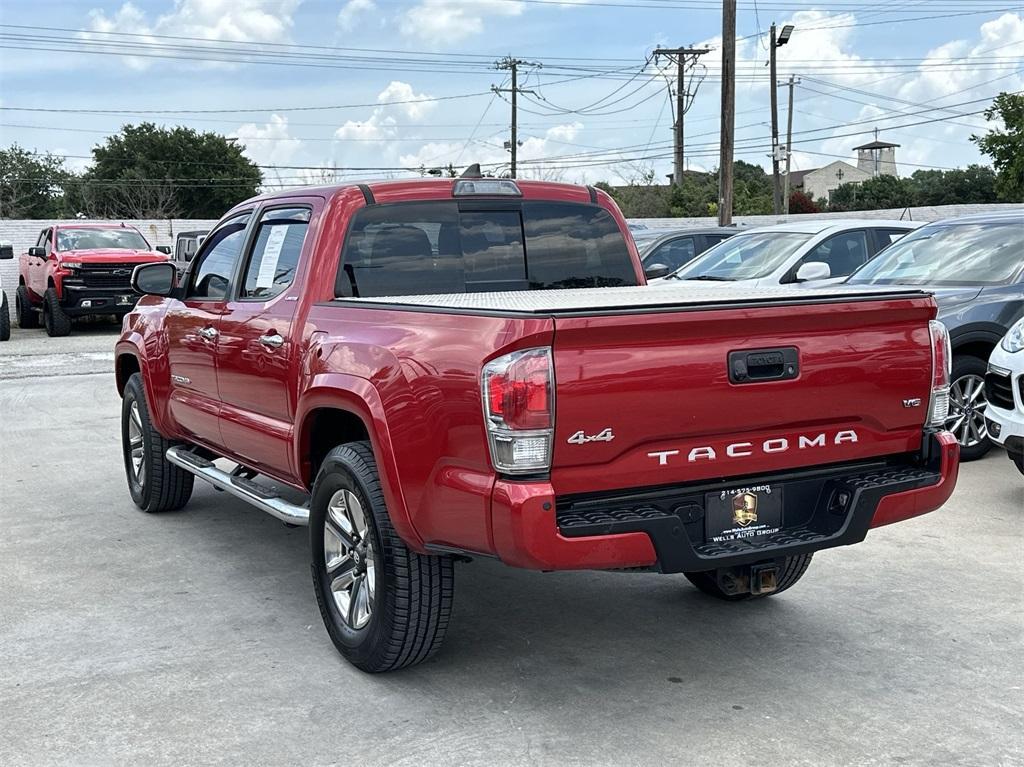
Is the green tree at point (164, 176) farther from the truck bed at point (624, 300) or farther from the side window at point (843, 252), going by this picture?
the truck bed at point (624, 300)

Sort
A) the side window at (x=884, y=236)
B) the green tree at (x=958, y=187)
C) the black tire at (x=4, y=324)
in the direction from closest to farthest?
the side window at (x=884, y=236) < the black tire at (x=4, y=324) < the green tree at (x=958, y=187)

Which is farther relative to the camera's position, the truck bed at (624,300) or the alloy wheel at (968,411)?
the alloy wheel at (968,411)

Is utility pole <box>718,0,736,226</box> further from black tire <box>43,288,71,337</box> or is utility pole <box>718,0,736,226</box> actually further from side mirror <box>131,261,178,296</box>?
side mirror <box>131,261,178,296</box>

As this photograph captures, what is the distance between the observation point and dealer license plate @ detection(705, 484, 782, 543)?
3893 mm

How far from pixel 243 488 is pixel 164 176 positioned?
6463cm

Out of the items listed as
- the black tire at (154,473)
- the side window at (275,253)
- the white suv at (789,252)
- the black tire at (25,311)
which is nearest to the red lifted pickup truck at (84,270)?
the black tire at (25,311)

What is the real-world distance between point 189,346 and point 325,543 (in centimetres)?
205

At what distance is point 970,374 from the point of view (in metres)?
8.22

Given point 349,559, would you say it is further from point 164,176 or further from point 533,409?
point 164,176

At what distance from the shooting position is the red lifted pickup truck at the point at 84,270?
1989 cm

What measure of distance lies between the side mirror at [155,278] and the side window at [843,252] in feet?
22.6

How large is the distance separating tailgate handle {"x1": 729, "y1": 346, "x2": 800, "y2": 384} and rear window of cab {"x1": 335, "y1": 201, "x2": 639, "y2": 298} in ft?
5.78

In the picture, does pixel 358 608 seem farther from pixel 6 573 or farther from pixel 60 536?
pixel 60 536

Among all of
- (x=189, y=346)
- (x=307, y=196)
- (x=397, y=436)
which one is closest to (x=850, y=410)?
(x=397, y=436)
